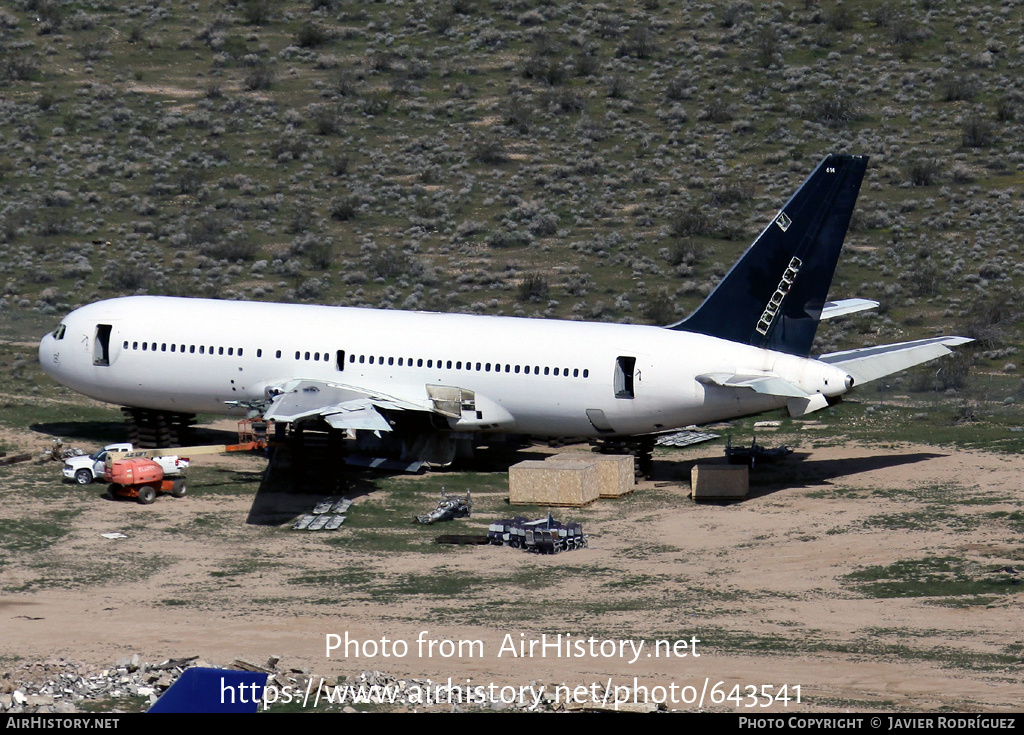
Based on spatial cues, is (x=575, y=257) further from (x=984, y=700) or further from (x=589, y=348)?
(x=984, y=700)

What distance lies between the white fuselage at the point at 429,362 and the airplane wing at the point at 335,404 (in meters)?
0.68

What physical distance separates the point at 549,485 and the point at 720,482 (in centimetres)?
473

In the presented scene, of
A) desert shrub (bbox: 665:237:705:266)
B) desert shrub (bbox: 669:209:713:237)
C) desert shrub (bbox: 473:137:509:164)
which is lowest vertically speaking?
desert shrub (bbox: 665:237:705:266)

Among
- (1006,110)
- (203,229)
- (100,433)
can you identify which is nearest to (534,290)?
(203,229)

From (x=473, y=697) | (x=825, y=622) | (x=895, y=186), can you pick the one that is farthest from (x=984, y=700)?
(x=895, y=186)

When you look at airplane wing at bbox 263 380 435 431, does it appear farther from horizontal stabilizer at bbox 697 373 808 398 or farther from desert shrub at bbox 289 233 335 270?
desert shrub at bbox 289 233 335 270

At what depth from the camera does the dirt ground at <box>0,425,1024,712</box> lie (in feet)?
84.9

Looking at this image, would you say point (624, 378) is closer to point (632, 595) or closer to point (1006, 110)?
point (632, 595)

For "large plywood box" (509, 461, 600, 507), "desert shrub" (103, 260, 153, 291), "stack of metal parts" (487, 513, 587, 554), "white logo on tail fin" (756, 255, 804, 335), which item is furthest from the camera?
"desert shrub" (103, 260, 153, 291)

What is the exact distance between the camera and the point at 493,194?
8325 centimetres

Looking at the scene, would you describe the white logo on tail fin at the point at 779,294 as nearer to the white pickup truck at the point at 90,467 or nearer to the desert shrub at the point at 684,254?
the white pickup truck at the point at 90,467

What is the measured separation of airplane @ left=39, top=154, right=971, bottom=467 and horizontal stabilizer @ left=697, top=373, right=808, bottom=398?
0.05 metres

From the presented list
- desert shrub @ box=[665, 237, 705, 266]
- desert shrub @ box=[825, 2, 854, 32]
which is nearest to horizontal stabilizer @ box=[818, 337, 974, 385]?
desert shrub @ box=[665, 237, 705, 266]

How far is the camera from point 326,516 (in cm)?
3872
